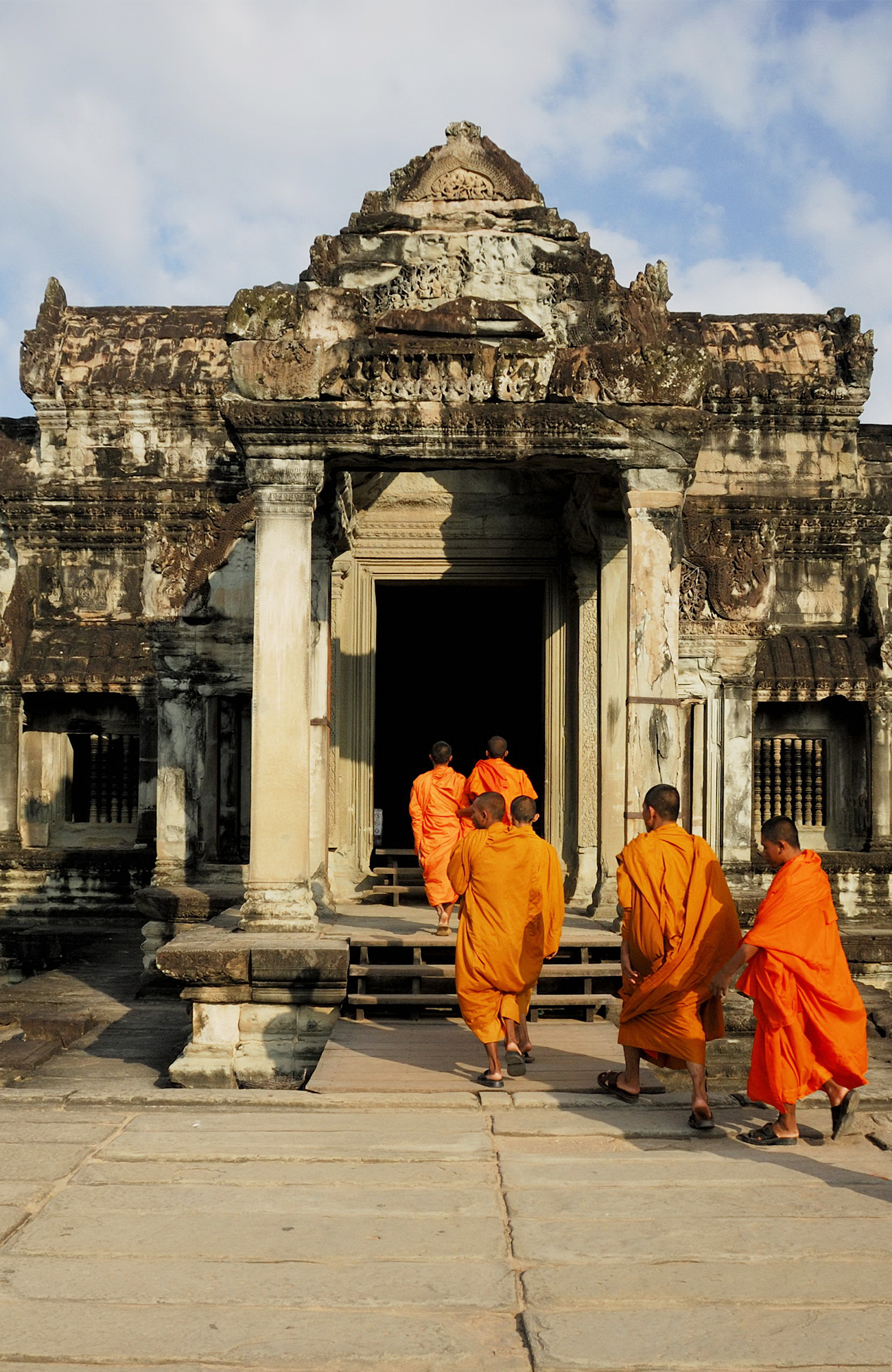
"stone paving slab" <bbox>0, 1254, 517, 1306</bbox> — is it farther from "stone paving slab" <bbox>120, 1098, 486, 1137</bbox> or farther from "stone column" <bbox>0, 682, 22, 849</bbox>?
"stone column" <bbox>0, 682, 22, 849</bbox>

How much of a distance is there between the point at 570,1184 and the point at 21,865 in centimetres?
1050

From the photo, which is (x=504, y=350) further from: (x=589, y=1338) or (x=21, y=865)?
(x=21, y=865)

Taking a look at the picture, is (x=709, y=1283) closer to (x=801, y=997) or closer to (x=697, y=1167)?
(x=697, y=1167)

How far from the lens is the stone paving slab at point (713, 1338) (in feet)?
10.8

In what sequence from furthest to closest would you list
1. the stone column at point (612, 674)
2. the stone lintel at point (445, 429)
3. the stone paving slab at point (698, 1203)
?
the stone column at point (612, 674) → the stone lintel at point (445, 429) → the stone paving slab at point (698, 1203)

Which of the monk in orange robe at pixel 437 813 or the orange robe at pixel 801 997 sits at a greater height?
the monk in orange robe at pixel 437 813

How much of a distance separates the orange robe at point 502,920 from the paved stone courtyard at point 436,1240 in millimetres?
524

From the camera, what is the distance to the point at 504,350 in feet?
27.3

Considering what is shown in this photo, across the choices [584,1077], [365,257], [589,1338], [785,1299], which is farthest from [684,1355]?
[365,257]

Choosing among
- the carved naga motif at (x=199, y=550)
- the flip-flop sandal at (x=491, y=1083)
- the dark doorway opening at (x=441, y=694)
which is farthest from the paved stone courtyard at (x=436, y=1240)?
the dark doorway opening at (x=441, y=694)

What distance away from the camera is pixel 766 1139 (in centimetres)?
548

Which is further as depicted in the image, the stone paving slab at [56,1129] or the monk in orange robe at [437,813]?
the monk in orange robe at [437,813]

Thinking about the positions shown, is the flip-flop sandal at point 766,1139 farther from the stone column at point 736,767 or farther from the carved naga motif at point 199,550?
the carved naga motif at point 199,550

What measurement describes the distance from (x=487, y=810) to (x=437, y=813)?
2.88 m
